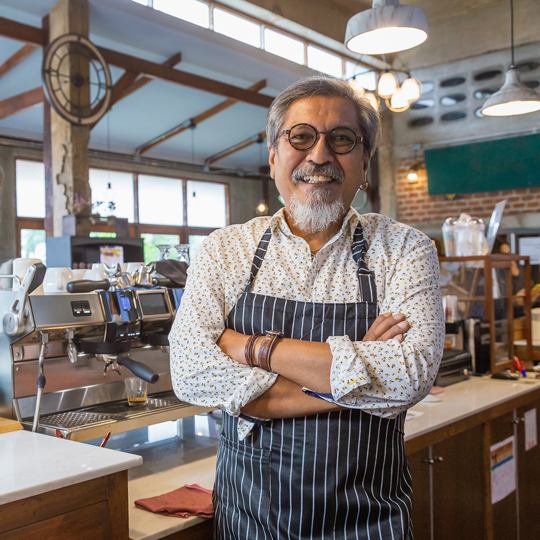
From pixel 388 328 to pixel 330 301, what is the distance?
0.16m

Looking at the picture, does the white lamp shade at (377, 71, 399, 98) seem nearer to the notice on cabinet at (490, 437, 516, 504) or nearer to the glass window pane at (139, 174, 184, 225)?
the notice on cabinet at (490, 437, 516, 504)

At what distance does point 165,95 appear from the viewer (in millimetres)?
8195

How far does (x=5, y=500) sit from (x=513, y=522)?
2496 millimetres

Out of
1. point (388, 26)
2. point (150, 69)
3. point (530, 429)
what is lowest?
point (530, 429)

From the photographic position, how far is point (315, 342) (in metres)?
1.31

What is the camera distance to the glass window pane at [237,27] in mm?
6602

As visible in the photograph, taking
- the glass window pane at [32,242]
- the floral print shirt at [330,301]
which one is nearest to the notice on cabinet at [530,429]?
the floral print shirt at [330,301]

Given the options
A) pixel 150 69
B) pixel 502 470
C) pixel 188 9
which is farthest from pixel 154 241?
pixel 502 470

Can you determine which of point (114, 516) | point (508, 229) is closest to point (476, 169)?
point (508, 229)

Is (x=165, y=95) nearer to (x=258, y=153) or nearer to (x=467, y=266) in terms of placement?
(x=258, y=153)

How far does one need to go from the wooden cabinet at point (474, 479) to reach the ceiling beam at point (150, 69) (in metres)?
4.73

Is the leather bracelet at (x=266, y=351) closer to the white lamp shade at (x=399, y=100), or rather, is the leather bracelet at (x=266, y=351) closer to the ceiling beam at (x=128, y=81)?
the white lamp shade at (x=399, y=100)

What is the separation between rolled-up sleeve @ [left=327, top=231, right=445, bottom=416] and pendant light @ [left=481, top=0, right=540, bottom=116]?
304 cm

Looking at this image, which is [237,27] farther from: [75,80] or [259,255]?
[259,255]
